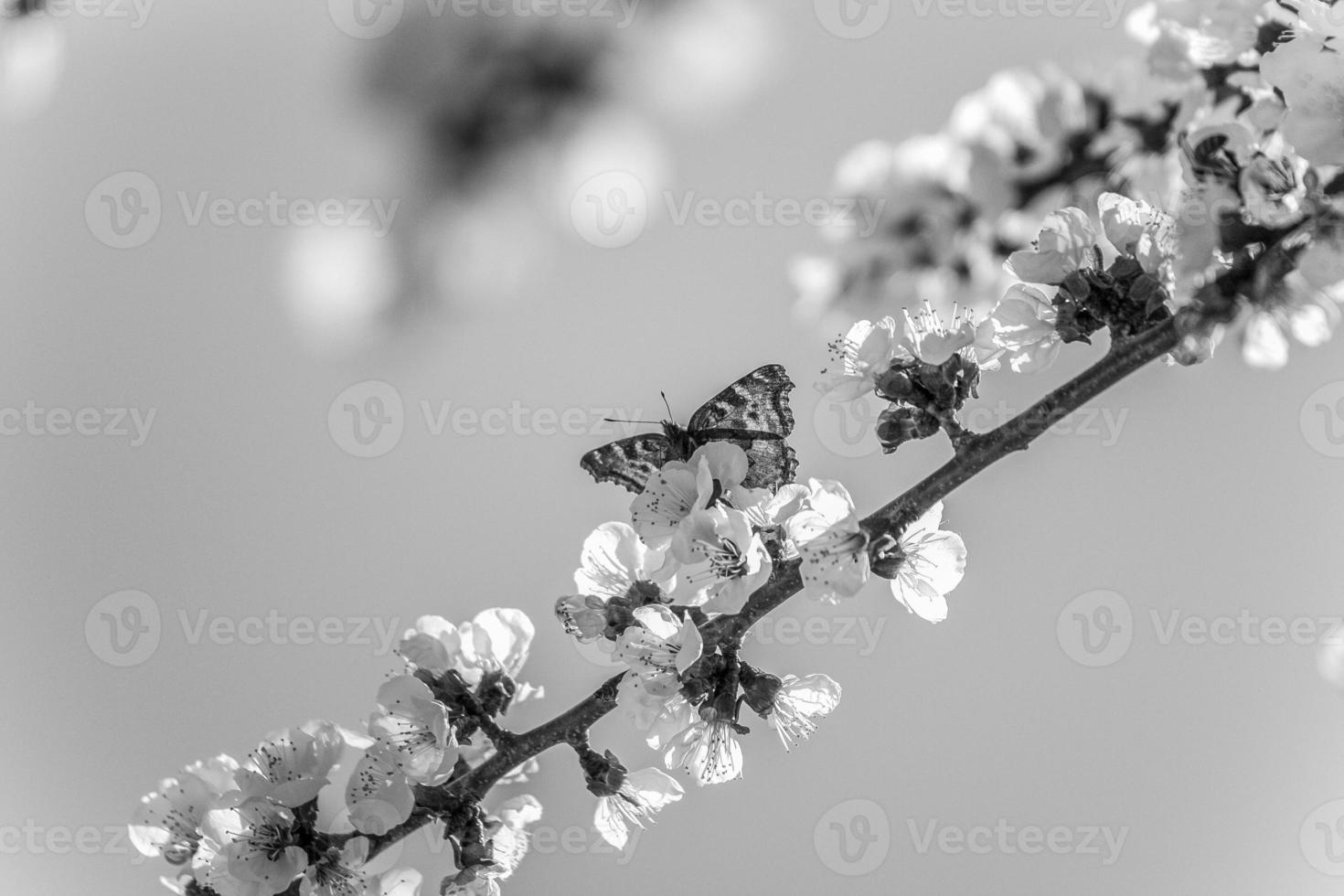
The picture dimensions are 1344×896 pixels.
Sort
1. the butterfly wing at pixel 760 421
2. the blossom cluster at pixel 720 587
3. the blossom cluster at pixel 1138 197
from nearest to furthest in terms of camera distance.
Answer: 1. the blossom cluster at pixel 1138 197
2. the blossom cluster at pixel 720 587
3. the butterfly wing at pixel 760 421

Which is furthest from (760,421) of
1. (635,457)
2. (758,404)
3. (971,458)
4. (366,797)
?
(366,797)

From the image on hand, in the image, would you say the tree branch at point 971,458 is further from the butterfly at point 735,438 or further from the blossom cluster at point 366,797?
the blossom cluster at point 366,797

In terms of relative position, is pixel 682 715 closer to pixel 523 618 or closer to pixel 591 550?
pixel 591 550

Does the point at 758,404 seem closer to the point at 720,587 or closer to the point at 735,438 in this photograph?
the point at 735,438

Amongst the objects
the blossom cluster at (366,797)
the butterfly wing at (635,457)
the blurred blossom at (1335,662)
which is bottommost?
the blurred blossom at (1335,662)

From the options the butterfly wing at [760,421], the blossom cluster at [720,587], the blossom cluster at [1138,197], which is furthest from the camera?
the butterfly wing at [760,421]

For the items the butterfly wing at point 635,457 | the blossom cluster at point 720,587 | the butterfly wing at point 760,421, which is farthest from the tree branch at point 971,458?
the butterfly wing at point 635,457

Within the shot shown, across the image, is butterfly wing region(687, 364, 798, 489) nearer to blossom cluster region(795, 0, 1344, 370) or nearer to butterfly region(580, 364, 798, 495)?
butterfly region(580, 364, 798, 495)

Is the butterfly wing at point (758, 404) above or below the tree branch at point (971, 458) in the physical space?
above
